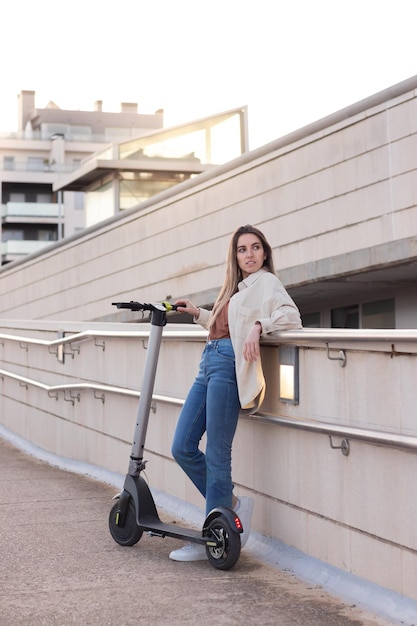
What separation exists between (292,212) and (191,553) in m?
12.3

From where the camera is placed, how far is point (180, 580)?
5.02m

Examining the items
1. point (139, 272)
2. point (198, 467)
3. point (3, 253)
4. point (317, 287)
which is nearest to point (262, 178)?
point (317, 287)

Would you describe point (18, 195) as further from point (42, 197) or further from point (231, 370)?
point (231, 370)

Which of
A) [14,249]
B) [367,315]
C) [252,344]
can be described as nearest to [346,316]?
[367,315]

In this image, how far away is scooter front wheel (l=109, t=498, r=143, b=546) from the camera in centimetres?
572

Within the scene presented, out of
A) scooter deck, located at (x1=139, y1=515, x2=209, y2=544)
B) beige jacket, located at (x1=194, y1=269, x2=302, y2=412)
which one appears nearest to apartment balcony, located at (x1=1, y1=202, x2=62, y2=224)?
scooter deck, located at (x1=139, y1=515, x2=209, y2=544)

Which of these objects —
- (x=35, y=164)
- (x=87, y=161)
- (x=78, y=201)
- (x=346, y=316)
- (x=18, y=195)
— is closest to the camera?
(x=346, y=316)

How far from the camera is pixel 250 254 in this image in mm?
5492

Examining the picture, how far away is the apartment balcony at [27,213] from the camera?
83.5 meters

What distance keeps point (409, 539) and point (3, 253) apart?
267ft

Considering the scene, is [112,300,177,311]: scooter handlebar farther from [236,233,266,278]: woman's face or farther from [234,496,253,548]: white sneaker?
[234,496,253,548]: white sneaker

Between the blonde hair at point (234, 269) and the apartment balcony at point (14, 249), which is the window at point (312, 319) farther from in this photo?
the apartment balcony at point (14, 249)

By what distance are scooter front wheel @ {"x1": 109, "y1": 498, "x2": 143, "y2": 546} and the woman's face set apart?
1.44m

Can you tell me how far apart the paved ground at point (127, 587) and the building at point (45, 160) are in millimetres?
72679
